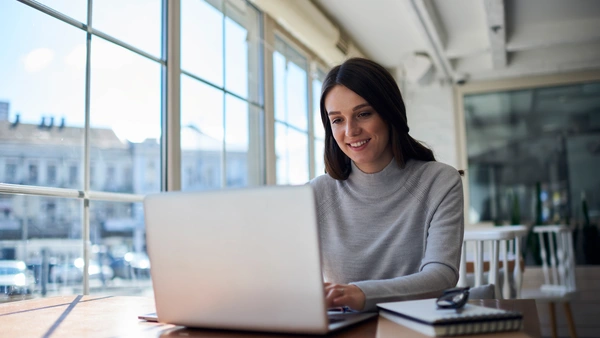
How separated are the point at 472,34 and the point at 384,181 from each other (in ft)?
13.4

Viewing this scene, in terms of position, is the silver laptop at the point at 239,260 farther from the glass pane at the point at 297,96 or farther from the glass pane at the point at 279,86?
the glass pane at the point at 297,96

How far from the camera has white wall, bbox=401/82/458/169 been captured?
613 cm

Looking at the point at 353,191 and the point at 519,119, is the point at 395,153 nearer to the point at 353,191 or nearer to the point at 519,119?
the point at 353,191

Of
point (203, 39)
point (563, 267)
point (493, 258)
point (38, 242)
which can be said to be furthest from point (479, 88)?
point (38, 242)

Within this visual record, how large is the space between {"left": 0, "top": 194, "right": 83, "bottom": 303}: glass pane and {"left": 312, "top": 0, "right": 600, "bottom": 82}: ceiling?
2.68 m

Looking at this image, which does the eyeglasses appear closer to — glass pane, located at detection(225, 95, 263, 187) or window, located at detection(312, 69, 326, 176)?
glass pane, located at detection(225, 95, 263, 187)

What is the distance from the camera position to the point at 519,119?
19.8ft

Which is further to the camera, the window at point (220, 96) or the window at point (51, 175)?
the window at point (220, 96)

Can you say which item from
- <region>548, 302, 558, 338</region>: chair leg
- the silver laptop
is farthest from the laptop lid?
<region>548, 302, 558, 338</region>: chair leg

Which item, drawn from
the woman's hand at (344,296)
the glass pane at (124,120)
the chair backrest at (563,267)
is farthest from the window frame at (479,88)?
the woman's hand at (344,296)

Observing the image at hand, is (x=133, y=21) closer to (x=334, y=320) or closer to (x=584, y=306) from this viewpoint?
(x=334, y=320)

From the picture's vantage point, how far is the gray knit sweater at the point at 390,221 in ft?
4.34

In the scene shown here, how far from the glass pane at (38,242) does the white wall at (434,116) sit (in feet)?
14.9

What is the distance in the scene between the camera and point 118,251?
4.04 meters
